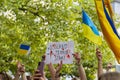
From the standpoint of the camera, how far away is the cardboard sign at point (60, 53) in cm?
791

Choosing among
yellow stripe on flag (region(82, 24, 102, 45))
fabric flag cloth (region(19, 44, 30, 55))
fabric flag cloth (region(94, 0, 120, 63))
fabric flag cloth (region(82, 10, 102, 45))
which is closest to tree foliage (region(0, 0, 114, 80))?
fabric flag cloth (region(19, 44, 30, 55))

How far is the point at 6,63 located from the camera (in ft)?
50.1

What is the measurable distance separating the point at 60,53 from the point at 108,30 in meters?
1.32

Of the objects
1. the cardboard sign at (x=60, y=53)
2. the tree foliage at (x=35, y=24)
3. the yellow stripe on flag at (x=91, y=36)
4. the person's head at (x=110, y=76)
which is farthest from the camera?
the tree foliage at (x=35, y=24)

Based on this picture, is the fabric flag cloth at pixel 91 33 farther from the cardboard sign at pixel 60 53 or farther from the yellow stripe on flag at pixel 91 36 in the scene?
the cardboard sign at pixel 60 53

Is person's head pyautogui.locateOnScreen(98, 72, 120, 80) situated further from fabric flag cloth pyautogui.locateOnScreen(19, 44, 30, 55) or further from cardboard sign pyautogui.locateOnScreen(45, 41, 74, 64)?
fabric flag cloth pyautogui.locateOnScreen(19, 44, 30, 55)

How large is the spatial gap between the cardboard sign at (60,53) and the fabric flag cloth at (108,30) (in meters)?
0.81

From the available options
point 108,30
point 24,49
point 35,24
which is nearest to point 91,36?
point 108,30

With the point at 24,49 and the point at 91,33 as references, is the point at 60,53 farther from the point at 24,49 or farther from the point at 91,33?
the point at 24,49

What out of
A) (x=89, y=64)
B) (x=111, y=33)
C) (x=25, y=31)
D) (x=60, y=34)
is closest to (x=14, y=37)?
(x=25, y=31)

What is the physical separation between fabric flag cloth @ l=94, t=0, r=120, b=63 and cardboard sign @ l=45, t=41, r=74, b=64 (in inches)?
31.9

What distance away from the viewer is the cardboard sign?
7.91 m

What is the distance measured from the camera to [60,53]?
8070mm

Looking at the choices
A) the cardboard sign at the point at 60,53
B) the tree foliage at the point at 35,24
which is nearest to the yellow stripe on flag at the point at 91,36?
the cardboard sign at the point at 60,53
